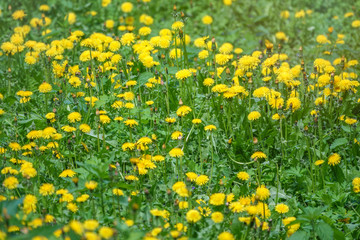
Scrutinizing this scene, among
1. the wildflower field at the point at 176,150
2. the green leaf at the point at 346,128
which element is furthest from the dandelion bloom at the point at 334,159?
the green leaf at the point at 346,128

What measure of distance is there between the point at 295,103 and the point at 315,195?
2.32 feet

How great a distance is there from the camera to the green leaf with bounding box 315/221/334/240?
7.61 ft

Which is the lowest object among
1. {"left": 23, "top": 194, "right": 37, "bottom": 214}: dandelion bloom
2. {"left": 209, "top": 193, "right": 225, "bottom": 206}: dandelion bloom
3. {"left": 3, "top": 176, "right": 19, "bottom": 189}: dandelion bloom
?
{"left": 209, "top": 193, "right": 225, "bottom": 206}: dandelion bloom

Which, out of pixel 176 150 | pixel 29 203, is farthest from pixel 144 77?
pixel 29 203

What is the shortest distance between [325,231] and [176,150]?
0.92 m

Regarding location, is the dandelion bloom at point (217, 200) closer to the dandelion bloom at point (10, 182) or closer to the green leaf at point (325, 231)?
the green leaf at point (325, 231)

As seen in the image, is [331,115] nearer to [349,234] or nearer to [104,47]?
[349,234]

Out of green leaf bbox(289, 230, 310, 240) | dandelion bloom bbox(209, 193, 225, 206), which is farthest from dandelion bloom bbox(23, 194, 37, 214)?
green leaf bbox(289, 230, 310, 240)

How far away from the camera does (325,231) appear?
7.64 feet

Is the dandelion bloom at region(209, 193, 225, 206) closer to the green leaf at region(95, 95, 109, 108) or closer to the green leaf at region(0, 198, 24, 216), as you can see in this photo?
the green leaf at region(0, 198, 24, 216)

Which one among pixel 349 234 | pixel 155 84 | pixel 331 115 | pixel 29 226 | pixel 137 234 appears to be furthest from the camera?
pixel 155 84

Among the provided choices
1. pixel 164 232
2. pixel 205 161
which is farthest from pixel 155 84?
pixel 164 232

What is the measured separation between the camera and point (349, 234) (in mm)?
Result: 2654

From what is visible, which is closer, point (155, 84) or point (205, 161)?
point (205, 161)
